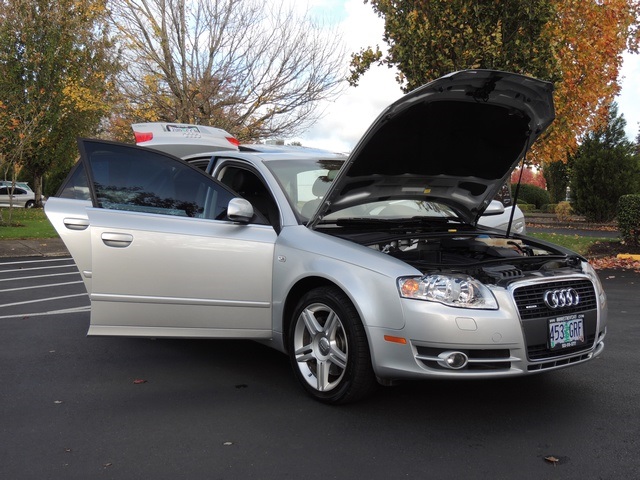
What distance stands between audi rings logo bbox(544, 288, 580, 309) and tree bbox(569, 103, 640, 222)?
22.6m

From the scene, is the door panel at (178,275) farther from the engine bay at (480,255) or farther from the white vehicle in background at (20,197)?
the white vehicle in background at (20,197)

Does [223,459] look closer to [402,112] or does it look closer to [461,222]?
[402,112]

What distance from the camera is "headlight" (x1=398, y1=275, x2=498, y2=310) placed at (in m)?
3.63

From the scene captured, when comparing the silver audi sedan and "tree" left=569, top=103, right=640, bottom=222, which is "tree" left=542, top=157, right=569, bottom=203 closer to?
"tree" left=569, top=103, right=640, bottom=222

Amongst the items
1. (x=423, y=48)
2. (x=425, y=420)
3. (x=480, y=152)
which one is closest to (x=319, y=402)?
(x=425, y=420)

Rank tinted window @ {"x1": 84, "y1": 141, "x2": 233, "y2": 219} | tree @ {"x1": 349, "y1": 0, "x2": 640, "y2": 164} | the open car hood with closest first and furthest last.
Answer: the open car hood < tinted window @ {"x1": 84, "y1": 141, "x2": 233, "y2": 219} < tree @ {"x1": 349, "y1": 0, "x2": 640, "y2": 164}

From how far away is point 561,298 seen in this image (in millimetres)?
3877

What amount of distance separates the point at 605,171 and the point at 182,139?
20965 millimetres

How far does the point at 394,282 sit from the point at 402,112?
4.29 ft

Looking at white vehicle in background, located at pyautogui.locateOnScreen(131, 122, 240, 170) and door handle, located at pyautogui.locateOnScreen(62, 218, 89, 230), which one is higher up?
white vehicle in background, located at pyautogui.locateOnScreen(131, 122, 240, 170)

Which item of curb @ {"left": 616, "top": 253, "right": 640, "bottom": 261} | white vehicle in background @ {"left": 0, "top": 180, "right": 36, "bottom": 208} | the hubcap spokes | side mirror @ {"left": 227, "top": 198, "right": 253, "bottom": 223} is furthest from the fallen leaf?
white vehicle in background @ {"left": 0, "top": 180, "right": 36, "bottom": 208}

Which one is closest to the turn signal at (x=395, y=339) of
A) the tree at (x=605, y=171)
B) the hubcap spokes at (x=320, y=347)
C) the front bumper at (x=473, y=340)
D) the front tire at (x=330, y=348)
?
the front bumper at (x=473, y=340)

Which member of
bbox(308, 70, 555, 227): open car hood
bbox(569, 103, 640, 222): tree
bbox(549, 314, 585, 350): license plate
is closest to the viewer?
bbox(549, 314, 585, 350): license plate

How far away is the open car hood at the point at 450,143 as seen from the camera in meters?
4.36
